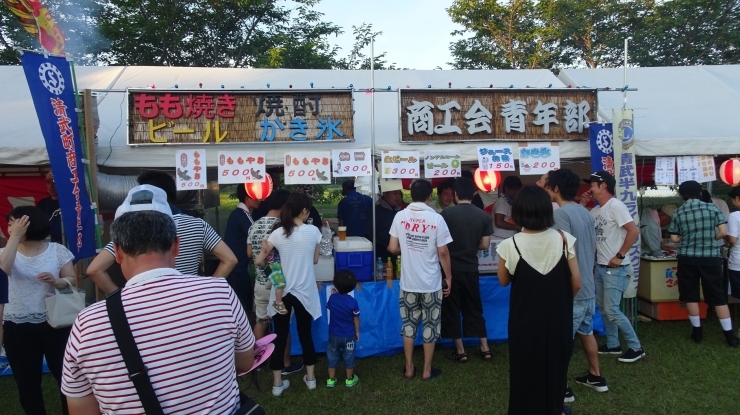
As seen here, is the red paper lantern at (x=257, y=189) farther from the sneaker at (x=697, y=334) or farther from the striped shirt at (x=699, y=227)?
the sneaker at (x=697, y=334)

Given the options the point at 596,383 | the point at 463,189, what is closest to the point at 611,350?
the point at 596,383

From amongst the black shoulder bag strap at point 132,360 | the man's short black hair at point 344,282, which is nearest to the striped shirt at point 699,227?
the man's short black hair at point 344,282

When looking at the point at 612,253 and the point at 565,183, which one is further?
the point at 612,253

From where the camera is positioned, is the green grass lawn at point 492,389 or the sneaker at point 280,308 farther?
the sneaker at point 280,308

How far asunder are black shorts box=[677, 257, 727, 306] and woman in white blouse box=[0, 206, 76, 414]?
18.1ft

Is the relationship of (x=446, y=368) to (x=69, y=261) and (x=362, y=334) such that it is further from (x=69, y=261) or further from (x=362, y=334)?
(x=69, y=261)

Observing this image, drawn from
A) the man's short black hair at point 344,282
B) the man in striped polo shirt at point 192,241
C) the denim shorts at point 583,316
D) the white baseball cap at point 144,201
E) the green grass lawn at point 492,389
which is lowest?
the green grass lawn at point 492,389

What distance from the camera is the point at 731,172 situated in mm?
5668

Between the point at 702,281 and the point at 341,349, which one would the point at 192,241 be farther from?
the point at 702,281

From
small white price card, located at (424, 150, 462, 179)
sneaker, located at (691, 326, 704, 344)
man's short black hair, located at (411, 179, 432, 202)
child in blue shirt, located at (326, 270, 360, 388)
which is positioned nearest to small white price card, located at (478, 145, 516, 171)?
small white price card, located at (424, 150, 462, 179)

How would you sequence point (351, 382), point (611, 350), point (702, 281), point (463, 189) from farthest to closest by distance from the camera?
point (702, 281), point (611, 350), point (463, 189), point (351, 382)

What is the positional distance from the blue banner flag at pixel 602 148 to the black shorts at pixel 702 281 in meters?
1.22

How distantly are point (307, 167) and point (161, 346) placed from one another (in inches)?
135

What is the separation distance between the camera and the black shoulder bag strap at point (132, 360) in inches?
49.5
